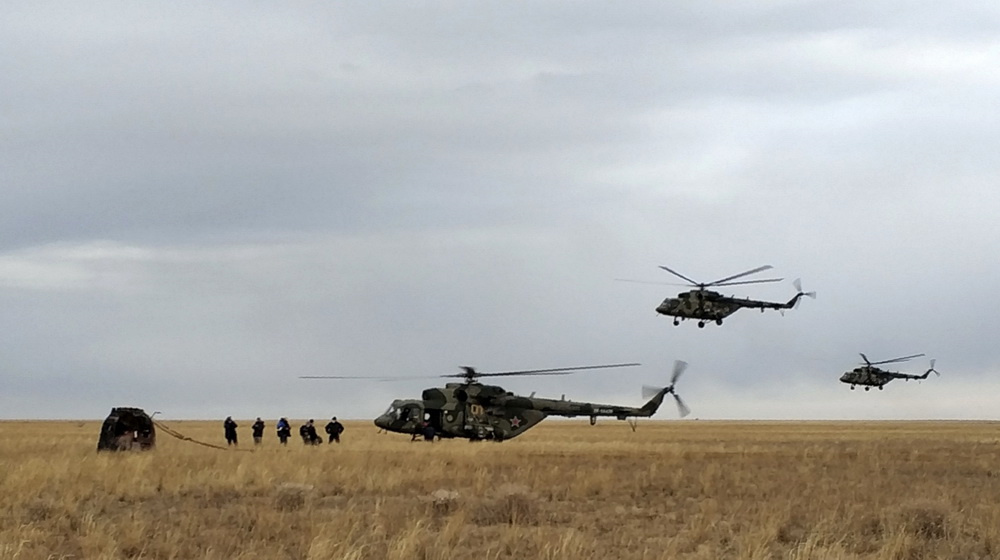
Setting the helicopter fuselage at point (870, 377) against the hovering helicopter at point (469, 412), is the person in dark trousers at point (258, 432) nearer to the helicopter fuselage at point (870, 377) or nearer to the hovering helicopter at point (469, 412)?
the hovering helicopter at point (469, 412)

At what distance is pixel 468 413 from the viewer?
37750mm

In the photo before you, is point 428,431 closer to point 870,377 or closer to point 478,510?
point 478,510

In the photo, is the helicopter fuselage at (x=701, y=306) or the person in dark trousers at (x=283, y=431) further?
the helicopter fuselage at (x=701, y=306)

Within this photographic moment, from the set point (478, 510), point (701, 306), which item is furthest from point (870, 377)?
point (478, 510)

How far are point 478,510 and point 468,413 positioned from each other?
23048mm

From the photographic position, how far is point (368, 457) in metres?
26.4

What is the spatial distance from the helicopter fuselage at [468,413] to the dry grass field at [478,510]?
12.0 metres

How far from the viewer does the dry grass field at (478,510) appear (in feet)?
38.0

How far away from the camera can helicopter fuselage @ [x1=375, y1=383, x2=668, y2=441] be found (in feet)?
122

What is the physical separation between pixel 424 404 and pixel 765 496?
20.9 meters

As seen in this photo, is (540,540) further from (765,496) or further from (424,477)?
(424,477)

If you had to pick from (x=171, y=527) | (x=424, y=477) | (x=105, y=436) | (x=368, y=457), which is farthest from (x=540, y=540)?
(x=105, y=436)

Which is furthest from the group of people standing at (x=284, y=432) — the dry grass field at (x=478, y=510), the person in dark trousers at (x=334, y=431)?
the dry grass field at (x=478, y=510)

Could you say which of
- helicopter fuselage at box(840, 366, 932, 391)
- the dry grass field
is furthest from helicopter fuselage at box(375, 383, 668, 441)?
helicopter fuselage at box(840, 366, 932, 391)
